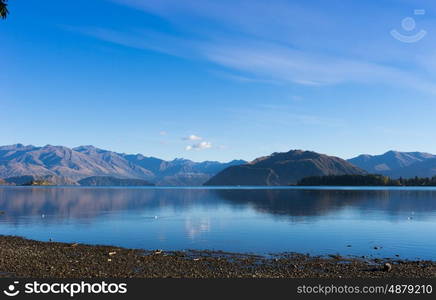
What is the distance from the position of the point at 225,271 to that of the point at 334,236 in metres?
36.5

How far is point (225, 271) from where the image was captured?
3931 cm

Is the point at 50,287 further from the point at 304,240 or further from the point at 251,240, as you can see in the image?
the point at 304,240

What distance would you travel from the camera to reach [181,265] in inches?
1666

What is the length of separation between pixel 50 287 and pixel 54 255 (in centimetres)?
2162

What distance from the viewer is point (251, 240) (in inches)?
2537

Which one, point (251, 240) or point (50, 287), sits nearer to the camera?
point (50, 287)

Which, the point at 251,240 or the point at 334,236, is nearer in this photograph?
the point at 251,240

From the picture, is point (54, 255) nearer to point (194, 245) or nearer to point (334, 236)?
point (194, 245)

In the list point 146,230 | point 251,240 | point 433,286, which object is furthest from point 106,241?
point 433,286

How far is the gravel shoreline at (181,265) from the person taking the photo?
37.3m

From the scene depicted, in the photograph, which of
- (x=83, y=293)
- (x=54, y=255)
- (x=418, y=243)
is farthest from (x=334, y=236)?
(x=83, y=293)

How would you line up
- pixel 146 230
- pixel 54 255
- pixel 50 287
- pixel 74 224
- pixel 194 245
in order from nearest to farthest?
pixel 50 287, pixel 54 255, pixel 194 245, pixel 146 230, pixel 74 224

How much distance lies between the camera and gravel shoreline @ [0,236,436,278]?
37.3 m

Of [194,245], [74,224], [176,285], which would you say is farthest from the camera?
[74,224]
